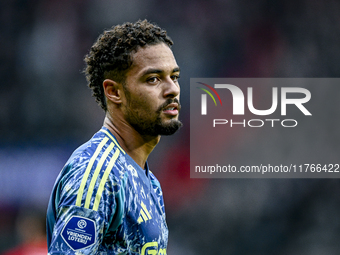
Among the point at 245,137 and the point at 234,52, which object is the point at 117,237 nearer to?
the point at 245,137

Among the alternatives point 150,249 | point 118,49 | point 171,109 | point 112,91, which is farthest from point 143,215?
point 118,49

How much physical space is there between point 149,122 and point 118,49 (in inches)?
15.0

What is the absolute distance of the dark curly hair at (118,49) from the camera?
1.79 meters

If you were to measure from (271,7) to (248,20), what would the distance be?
0.42 metres

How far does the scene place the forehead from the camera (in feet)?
5.79

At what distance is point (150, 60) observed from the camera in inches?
69.9

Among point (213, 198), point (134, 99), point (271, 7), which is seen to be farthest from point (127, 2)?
point (134, 99)

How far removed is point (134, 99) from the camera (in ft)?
5.84

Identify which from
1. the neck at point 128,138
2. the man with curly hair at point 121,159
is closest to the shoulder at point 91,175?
the man with curly hair at point 121,159
